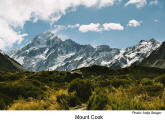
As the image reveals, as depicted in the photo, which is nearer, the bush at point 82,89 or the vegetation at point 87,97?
the vegetation at point 87,97

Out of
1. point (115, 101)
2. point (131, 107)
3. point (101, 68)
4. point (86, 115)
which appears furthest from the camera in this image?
point (101, 68)

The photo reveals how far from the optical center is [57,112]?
179 inches

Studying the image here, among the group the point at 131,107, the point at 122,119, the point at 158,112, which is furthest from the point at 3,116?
the point at 158,112

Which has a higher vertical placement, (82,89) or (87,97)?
(82,89)

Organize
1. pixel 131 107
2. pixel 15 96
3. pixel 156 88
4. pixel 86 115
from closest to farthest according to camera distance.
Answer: pixel 86 115
pixel 131 107
pixel 156 88
pixel 15 96

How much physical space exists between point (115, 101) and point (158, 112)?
159cm

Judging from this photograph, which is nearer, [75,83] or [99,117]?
[99,117]

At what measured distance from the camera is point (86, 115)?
4.55m

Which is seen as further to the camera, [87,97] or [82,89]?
[82,89]

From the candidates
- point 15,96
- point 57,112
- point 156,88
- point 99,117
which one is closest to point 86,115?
point 99,117

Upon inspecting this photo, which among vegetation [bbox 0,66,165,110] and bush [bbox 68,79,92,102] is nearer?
vegetation [bbox 0,66,165,110]

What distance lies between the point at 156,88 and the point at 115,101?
4.73 m

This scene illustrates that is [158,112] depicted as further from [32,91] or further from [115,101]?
[32,91]

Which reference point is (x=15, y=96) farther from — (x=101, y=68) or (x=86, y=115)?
(x=101, y=68)
